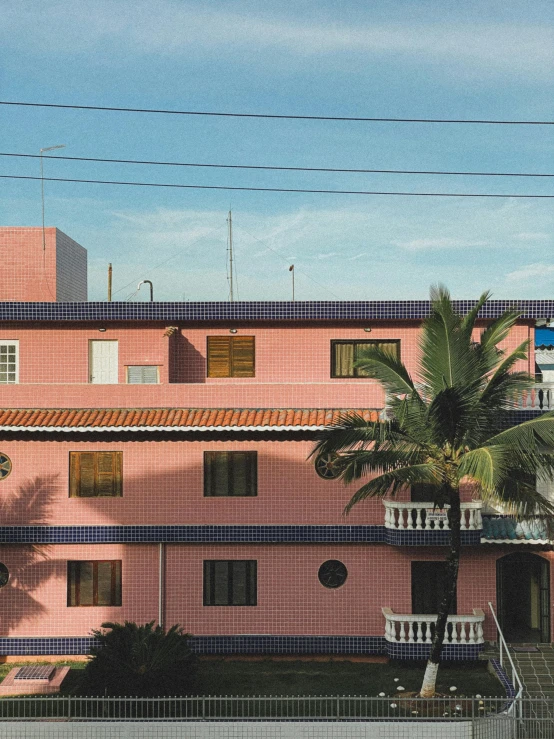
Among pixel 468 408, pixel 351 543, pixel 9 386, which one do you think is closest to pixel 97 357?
pixel 9 386

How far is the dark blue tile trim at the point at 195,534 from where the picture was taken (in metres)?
25.9

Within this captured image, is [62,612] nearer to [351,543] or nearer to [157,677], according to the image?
[157,677]

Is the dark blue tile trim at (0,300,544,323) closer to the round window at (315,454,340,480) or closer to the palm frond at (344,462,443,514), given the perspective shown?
the round window at (315,454,340,480)

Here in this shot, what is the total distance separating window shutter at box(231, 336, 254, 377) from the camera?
2780 centimetres

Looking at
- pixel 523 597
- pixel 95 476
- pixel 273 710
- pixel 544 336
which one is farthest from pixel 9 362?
pixel 523 597

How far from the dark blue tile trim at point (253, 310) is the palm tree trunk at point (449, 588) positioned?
8.31 m

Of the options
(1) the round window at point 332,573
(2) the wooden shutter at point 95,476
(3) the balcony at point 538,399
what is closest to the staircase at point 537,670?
(1) the round window at point 332,573

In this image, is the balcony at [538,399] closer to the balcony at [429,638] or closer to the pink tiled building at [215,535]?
the pink tiled building at [215,535]

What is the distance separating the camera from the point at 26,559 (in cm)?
2616

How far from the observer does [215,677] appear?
24.0 metres

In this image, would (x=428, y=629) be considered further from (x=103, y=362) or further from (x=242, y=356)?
(x=103, y=362)

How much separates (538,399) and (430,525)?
5268 millimetres

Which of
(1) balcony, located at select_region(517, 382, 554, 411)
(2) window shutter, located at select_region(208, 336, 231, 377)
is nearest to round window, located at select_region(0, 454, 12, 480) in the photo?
(2) window shutter, located at select_region(208, 336, 231, 377)

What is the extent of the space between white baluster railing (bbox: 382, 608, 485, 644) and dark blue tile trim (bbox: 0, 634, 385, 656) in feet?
3.43
